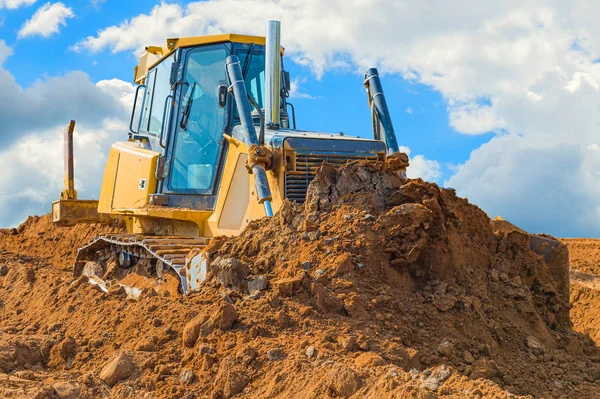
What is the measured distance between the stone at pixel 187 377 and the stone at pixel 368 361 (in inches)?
40.7

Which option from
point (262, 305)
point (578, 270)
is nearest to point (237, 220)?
point (262, 305)

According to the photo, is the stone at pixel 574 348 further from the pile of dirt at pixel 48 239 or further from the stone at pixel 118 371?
the pile of dirt at pixel 48 239

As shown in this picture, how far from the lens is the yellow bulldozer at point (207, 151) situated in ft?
23.2

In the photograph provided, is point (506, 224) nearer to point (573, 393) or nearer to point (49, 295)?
point (573, 393)

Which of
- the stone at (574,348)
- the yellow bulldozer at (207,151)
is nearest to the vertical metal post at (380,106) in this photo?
the yellow bulldozer at (207,151)

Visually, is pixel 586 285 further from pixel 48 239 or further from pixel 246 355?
pixel 48 239

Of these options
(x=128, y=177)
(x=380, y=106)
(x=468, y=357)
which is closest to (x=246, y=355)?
(x=468, y=357)

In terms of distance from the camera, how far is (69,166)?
11.5 m

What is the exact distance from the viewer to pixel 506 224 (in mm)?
7348

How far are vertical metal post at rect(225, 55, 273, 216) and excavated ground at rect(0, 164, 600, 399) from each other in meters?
0.71

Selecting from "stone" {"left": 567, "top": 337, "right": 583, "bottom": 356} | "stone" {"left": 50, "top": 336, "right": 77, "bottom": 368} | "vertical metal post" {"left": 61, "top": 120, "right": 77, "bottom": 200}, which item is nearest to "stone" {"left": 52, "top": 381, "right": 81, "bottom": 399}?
"stone" {"left": 50, "top": 336, "right": 77, "bottom": 368}

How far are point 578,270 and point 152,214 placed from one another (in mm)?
9615

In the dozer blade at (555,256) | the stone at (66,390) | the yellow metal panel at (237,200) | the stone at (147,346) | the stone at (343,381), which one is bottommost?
the stone at (66,390)

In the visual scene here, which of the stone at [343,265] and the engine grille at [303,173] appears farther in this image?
the engine grille at [303,173]
